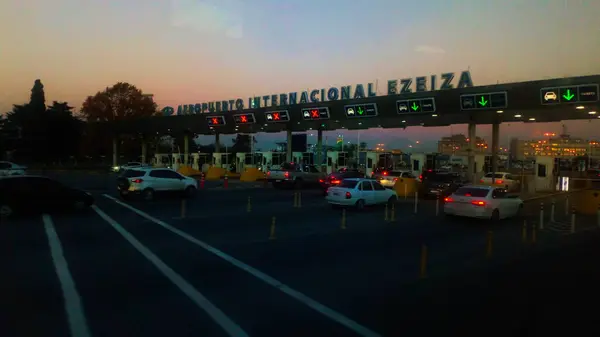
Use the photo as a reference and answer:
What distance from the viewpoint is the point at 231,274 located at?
9.38 m

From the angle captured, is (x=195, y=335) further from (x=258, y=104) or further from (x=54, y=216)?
(x=258, y=104)

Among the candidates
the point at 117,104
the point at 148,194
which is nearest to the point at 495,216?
the point at 148,194

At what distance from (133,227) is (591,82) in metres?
23.0

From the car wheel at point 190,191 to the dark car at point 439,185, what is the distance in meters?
13.3

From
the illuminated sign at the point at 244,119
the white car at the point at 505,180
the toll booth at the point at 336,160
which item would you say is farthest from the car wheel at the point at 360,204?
the toll booth at the point at 336,160

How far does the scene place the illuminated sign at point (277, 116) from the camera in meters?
40.9

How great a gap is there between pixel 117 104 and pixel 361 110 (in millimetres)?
47604

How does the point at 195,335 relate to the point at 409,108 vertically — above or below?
below

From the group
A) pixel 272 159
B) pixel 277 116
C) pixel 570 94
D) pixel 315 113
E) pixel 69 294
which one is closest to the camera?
pixel 69 294

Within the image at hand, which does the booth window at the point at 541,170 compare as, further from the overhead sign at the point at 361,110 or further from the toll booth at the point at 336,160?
the toll booth at the point at 336,160

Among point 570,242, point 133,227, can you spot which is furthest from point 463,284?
point 133,227

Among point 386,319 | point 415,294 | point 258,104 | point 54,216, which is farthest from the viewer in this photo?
point 258,104

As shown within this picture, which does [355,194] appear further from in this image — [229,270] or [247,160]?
[247,160]

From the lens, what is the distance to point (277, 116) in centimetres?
4169
